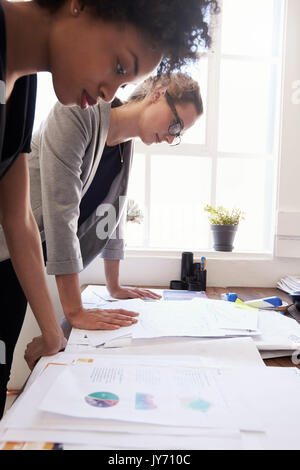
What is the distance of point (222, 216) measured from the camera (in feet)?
6.26

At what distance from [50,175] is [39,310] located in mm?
363

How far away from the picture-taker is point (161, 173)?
2.12 meters

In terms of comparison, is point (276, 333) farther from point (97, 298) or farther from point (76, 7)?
point (76, 7)

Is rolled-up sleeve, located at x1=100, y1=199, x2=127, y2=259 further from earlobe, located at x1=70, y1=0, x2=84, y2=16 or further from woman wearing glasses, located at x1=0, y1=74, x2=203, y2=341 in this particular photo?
earlobe, located at x1=70, y1=0, x2=84, y2=16

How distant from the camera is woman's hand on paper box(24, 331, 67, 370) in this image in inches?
29.8

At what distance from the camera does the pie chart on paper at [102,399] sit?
1.71ft

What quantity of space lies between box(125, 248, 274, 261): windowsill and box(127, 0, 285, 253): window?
0.32ft

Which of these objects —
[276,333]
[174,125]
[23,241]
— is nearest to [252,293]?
[276,333]

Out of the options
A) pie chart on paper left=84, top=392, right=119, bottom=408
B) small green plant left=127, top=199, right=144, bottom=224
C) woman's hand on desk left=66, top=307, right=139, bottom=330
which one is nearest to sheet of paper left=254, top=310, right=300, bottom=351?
woman's hand on desk left=66, top=307, right=139, bottom=330

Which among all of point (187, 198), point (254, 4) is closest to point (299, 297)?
point (187, 198)

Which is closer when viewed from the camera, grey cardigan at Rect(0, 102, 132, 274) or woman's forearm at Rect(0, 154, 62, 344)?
woman's forearm at Rect(0, 154, 62, 344)

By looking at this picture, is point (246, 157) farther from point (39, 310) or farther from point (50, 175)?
point (39, 310)

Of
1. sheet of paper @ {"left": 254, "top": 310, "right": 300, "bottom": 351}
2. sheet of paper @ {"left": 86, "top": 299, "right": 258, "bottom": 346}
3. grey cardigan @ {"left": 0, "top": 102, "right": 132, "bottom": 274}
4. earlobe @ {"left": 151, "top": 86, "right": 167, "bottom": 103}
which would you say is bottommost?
sheet of paper @ {"left": 254, "top": 310, "right": 300, "bottom": 351}

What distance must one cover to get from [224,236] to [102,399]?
147 cm
